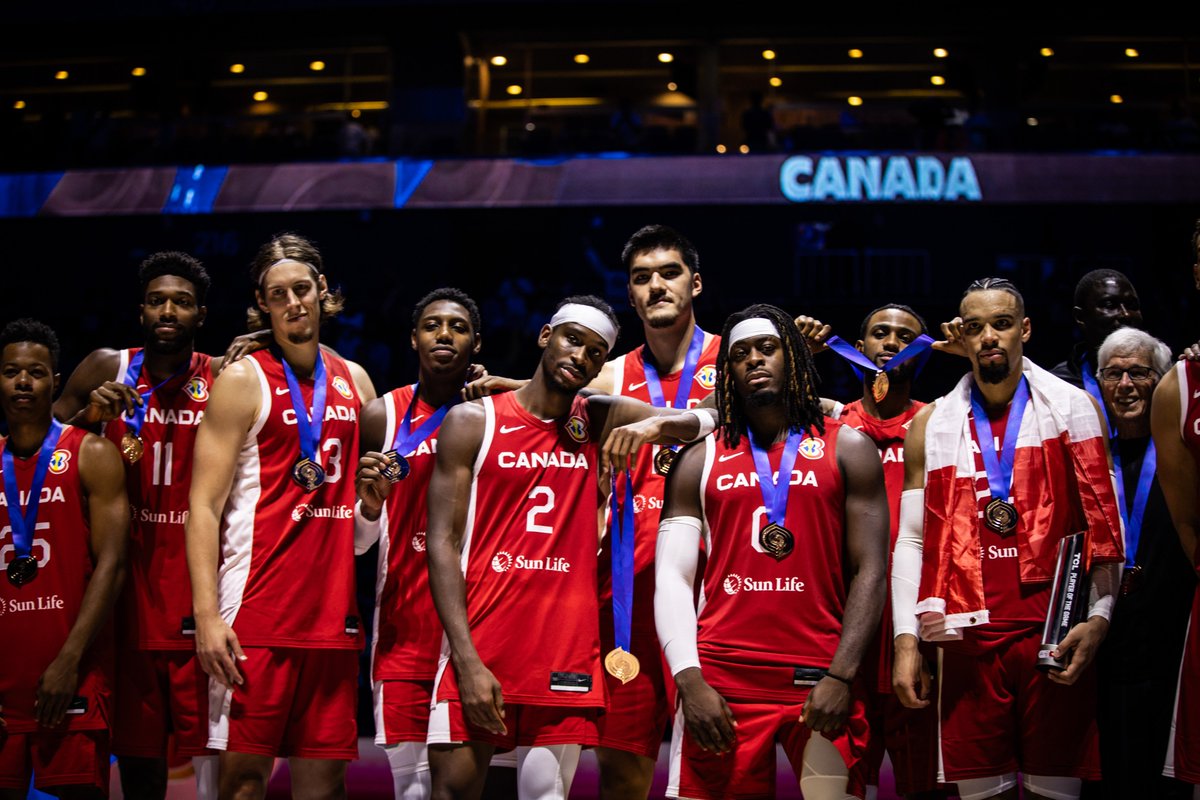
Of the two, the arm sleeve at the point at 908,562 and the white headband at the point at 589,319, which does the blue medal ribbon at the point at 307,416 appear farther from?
the arm sleeve at the point at 908,562

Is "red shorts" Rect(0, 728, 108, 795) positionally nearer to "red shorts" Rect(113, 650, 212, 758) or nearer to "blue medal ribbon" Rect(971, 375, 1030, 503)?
"red shorts" Rect(113, 650, 212, 758)

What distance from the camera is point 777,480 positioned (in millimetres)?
3770

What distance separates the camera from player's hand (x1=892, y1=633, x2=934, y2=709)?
154 inches

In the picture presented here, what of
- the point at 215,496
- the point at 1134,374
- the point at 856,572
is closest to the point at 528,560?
the point at 856,572

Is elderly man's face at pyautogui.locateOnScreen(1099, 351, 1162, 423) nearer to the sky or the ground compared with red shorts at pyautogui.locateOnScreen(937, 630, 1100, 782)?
nearer to the sky

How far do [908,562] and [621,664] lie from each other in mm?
1048

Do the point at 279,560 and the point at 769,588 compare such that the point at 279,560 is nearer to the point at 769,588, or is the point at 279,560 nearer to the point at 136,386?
the point at 136,386

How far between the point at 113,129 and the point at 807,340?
49.1 ft

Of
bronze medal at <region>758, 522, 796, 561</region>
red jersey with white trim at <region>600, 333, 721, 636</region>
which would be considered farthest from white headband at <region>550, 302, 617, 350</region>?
bronze medal at <region>758, 522, 796, 561</region>

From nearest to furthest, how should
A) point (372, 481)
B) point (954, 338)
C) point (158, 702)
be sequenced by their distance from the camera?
point (372, 481) → point (954, 338) → point (158, 702)

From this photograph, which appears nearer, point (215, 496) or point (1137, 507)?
point (215, 496)

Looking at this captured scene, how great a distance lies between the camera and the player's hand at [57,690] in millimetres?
4371

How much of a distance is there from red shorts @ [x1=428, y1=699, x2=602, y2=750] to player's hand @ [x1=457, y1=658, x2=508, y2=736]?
7cm

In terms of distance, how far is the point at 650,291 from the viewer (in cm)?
470
